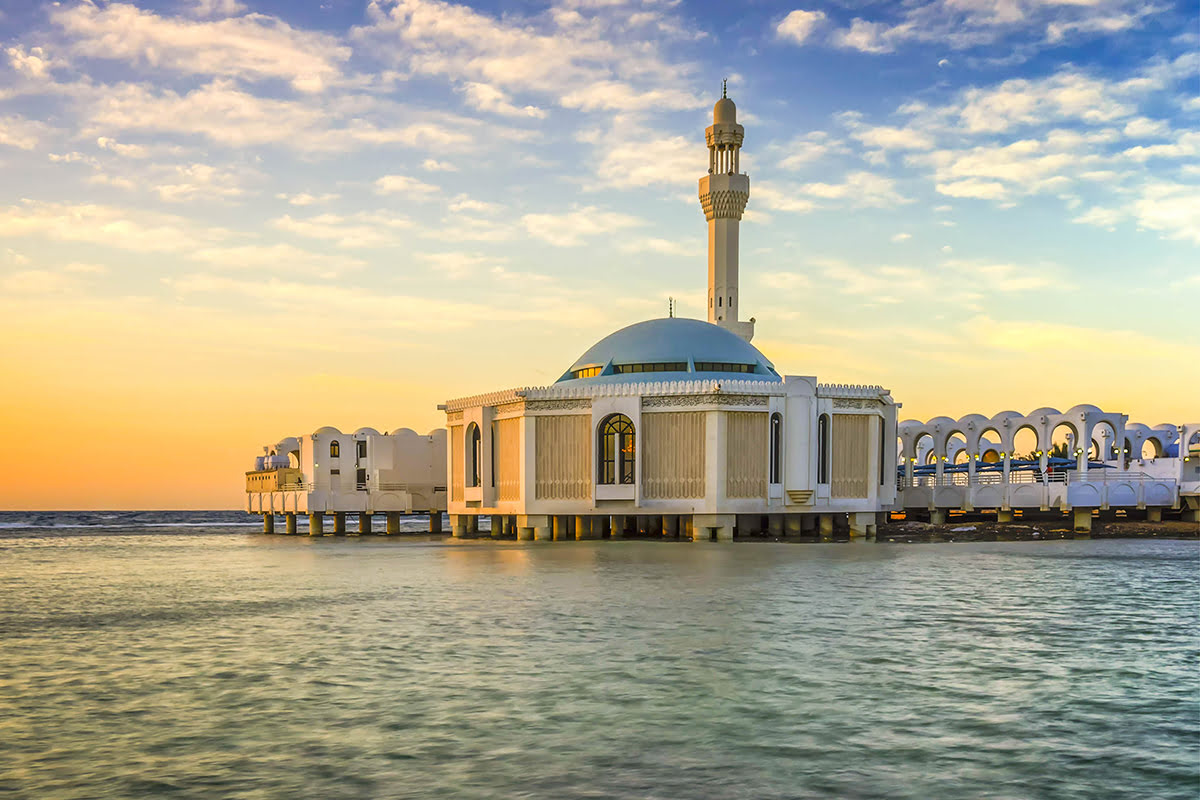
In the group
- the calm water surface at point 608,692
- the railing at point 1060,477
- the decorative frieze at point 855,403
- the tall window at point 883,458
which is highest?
the decorative frieze at point 855,403

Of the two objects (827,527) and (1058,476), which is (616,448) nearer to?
(827,527)

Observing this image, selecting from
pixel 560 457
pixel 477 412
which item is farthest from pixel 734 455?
pixel 477 412

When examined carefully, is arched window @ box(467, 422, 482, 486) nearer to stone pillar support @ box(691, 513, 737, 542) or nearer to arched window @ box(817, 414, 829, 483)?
stone pillar support @ box(691, 513, 737, 542)

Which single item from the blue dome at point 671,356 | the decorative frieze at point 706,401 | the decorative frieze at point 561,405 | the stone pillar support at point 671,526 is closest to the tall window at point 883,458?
the blue dome at point 671,356

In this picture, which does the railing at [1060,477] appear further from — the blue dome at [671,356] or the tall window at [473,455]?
the tall window at [473,455]

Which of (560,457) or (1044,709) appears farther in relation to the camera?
(560,457)

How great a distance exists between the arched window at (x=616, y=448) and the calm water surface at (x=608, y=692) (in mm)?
23900

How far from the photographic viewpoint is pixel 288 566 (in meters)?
36.8

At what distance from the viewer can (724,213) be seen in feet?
240

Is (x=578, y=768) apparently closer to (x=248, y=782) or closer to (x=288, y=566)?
(x=248, y=782)

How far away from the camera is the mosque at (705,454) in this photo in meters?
48.2

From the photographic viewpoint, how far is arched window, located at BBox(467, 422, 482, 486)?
57.0 meters

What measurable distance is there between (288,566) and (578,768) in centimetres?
2998

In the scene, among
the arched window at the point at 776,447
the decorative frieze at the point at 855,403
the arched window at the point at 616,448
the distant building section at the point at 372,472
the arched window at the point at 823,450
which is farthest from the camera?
the distant building section at the point at 372,472
